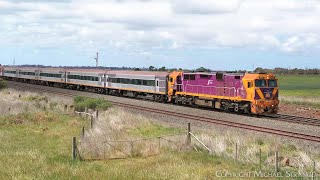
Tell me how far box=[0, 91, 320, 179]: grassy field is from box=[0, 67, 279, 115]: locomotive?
9.52 m

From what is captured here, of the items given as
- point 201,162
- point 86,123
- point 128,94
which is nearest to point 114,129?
point 86,123

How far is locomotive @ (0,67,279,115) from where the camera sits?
3212 cm

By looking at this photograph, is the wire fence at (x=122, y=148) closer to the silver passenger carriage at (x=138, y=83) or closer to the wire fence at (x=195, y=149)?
the wire fence at (x=195, y=149)

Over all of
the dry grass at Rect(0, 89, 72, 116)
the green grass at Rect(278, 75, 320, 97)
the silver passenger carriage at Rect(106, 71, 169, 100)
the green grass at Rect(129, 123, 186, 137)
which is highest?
the silver passenger carriage at Rect(106, 71, 169, 100)

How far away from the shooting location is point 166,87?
1746 inches

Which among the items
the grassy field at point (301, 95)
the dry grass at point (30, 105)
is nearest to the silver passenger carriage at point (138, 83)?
the dry grass at point (30, 105)

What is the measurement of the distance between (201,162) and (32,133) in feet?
38.3

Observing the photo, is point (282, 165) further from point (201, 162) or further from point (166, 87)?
point (166, 87)

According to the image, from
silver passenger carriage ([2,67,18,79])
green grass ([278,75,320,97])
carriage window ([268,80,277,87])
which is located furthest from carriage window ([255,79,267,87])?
silver passenger carriage ([2,67,18,79])

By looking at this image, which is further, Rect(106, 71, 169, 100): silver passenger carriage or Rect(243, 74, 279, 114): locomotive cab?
Rect(106, 71, 169, 100): silver passenger carriage

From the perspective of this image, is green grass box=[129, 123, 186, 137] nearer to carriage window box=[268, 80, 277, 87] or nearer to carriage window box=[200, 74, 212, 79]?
carriage window box=[268, 80, 277, 87]

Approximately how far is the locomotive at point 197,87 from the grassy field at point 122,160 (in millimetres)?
9523

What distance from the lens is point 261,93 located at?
31.9 meters

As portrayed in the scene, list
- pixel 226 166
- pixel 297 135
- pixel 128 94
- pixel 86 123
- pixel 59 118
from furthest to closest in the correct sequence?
pixel 128 94, pixel 59 118, pixel 86 123, pixel 297 135, pixel 226 166
